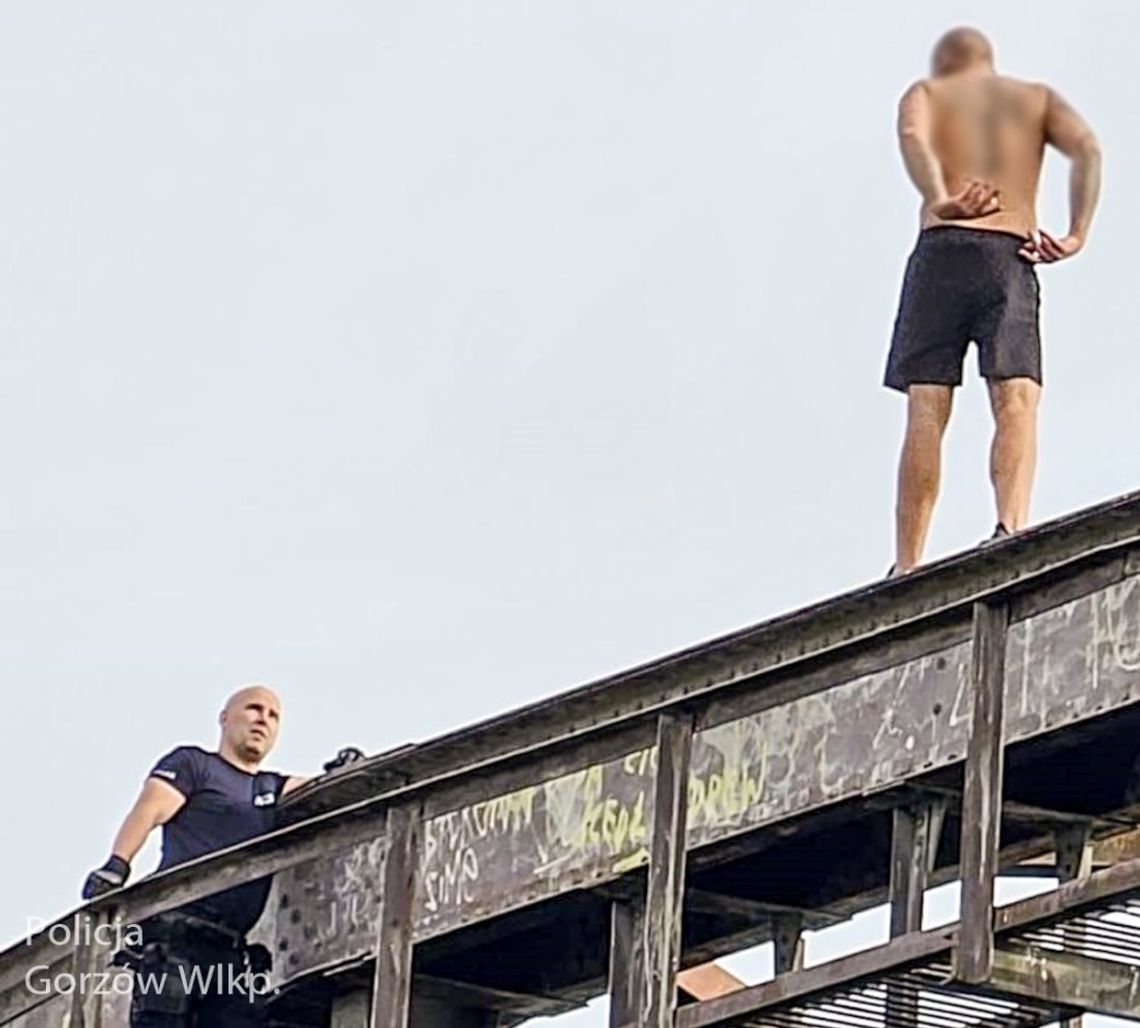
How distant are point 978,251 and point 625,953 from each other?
2.32 metres

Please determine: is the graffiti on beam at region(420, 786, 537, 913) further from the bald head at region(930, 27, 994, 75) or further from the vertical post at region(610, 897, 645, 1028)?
the bald head at region(930, 27, 994, 75)

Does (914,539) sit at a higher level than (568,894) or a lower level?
higher

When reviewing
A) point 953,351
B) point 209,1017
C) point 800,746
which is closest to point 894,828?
point 800,746

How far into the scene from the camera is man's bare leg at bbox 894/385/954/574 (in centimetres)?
1234

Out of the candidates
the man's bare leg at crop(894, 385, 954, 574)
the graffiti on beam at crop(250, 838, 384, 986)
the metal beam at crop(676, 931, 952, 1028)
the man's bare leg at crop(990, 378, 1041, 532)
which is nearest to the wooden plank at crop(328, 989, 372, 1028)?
the graffiti on beam at crop(250, 838, 384, 986)

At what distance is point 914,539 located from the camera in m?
12.3

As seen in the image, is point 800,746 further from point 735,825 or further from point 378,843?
point 378,843

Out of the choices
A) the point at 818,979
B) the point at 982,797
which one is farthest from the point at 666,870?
the point at 982,797

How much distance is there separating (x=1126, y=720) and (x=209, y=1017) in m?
3.67

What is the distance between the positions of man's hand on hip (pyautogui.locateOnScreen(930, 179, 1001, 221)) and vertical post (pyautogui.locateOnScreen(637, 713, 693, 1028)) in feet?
6.00

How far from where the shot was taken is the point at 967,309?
1252cm

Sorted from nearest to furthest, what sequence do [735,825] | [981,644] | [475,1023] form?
[981,644]
[735,825]
[475,1023]

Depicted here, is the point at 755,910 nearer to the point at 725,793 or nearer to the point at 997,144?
the point at 725,793

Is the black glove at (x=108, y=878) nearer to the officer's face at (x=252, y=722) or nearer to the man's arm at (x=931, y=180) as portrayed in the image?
the officer's face at (x=252, y=722)
